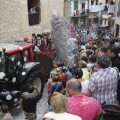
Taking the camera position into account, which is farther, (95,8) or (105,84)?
(95,8)

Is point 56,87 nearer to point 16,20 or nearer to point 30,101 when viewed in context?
point 30,101

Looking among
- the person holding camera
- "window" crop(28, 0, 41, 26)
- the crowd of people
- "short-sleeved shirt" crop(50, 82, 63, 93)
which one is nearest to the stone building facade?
"window" crop(28, 0, 41, 26)

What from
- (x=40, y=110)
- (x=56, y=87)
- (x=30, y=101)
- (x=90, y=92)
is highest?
(x=90, y=92)

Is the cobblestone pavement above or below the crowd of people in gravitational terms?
below

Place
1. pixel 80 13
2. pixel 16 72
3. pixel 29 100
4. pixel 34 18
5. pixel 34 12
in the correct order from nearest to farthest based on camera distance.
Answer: pixel 29 100
pixel 16 72
pixel 34 12
pixel 34 18
pixel 80 13

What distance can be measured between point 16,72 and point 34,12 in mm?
13083

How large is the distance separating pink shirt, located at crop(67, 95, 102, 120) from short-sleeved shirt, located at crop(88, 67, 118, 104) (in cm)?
80

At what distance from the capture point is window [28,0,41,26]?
18844 millimetres

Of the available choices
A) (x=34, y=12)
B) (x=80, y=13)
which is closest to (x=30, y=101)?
(x=34, y=12)

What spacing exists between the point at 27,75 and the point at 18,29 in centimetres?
1050

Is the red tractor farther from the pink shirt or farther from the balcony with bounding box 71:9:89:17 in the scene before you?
the balcony with bounding box 71:9:89:17

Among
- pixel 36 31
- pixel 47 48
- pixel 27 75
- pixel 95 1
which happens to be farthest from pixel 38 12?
pixel 95 1

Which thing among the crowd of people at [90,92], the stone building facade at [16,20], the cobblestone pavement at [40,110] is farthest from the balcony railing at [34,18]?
the crowd of people at [90,92]

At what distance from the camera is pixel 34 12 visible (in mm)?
19141
